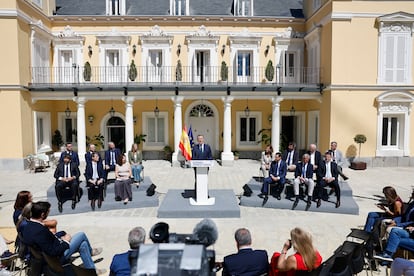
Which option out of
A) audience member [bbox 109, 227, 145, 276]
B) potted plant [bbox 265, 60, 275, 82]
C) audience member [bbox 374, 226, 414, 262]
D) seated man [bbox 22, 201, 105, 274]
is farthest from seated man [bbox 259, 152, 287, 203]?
potted plant [bbox 265, 60, 275, 82]

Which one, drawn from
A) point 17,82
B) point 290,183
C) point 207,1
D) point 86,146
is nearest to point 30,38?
point 17,82

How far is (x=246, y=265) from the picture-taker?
347 centimetres

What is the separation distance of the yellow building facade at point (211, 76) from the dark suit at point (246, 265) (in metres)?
13.4

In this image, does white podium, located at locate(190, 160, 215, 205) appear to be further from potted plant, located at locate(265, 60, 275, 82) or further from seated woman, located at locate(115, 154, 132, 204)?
potted plant, located at locate(265, 60, 275, 82)

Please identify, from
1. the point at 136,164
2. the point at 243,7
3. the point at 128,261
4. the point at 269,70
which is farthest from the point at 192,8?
the point at 128,261

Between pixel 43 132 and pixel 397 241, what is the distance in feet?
58.5

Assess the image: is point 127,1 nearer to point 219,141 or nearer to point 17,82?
point 17,82

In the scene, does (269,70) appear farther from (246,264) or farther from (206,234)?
(206,234)

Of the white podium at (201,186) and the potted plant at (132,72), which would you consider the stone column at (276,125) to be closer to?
the potted plant at (132,72)

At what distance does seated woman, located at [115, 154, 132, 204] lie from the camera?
873 centimetres

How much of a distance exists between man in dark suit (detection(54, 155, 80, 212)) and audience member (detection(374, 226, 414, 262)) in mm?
6960

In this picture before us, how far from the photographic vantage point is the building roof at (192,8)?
63.2ft

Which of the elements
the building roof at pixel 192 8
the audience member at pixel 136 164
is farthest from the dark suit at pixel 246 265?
the building roof at pixel 192 8

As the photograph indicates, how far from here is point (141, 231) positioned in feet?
11.7
